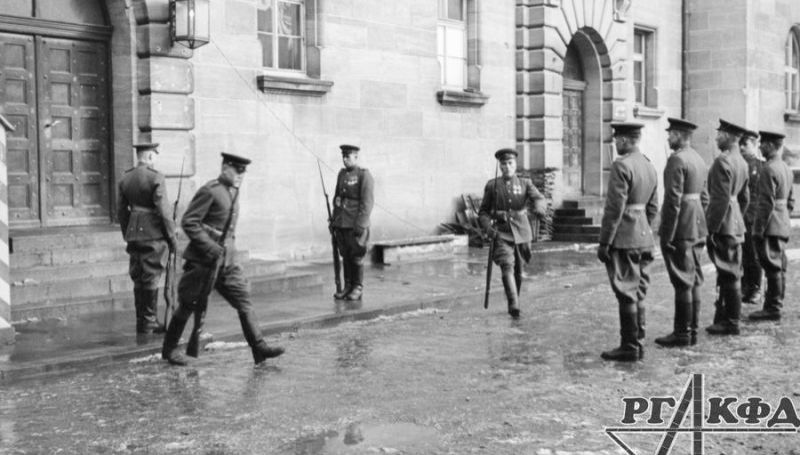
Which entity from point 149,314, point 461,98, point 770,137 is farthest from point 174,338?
point 461,98

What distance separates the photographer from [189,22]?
45.2 ft

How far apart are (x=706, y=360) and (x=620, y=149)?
195 cm

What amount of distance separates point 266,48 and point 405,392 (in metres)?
9.51

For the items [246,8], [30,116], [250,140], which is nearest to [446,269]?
[250,140]

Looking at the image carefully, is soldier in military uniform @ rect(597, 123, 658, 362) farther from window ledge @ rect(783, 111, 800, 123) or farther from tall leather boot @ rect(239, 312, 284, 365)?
window ledge @ rect(783, 111, 800, 123)

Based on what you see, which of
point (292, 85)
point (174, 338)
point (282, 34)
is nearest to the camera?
point (174, 338)

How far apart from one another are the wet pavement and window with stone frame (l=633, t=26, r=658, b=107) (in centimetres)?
1522

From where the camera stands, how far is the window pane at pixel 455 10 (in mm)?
19891

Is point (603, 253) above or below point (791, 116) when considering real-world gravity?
below

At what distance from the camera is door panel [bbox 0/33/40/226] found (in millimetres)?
13375

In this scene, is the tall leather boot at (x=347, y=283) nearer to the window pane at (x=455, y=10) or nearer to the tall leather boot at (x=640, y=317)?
the tall leather boot at (x=640, y=317)

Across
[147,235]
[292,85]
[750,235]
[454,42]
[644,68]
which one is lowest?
[750,235]

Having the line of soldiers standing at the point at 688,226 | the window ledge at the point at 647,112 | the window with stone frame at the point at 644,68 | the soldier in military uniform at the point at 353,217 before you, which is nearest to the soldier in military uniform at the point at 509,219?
the soldier in military uniform at the point at 353,217

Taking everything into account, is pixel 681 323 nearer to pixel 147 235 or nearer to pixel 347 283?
pixel 347 283
